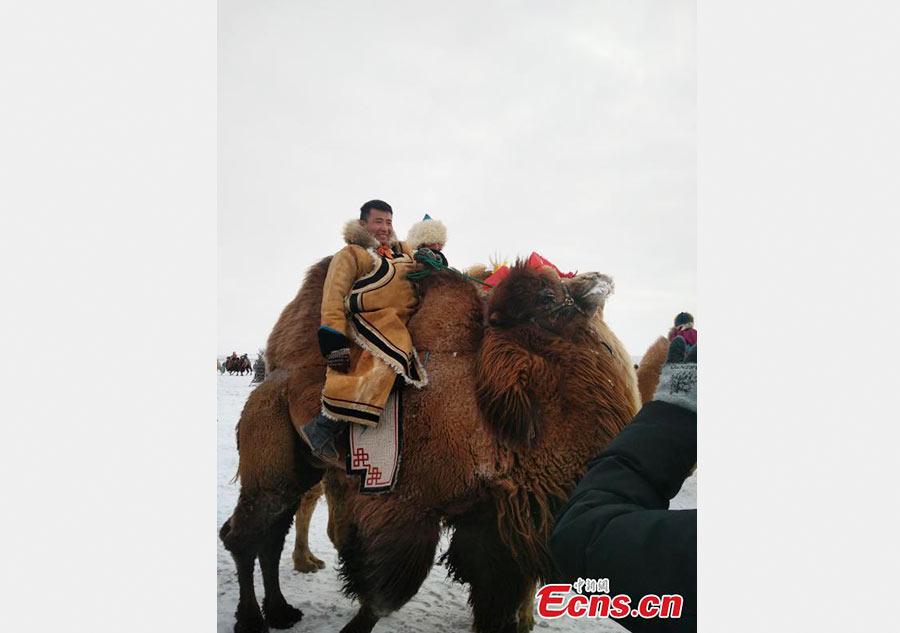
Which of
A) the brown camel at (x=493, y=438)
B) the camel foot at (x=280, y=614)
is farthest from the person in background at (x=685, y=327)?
the camel foot at (x=280, y=614)

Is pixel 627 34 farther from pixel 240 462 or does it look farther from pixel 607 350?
pixel 240 462

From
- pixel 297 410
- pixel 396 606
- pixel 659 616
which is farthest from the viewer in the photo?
pixel 297 410

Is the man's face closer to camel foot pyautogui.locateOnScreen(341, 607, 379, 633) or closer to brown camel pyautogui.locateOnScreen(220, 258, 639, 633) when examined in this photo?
brown camel pyautogui.locateOnScreen(220, 258, 639, 633)

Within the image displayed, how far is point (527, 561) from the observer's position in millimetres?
2145

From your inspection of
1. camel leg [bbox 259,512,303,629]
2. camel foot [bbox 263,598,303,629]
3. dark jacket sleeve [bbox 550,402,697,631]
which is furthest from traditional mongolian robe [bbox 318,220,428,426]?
dark jacket sleeve [bbox 550,402,697,631]

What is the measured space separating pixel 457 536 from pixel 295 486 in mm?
896

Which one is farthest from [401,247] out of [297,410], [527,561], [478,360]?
[527,561]

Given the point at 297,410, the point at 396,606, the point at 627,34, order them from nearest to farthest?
the point at 396,606 < the point at 627,34 < the point at 297,410

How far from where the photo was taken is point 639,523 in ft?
3.63

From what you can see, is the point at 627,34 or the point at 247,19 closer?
the point at 627,34

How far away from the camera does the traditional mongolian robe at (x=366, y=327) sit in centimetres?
229

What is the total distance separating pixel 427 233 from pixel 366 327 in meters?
0.52

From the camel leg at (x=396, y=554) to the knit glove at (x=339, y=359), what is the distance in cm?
58

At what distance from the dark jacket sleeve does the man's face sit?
157cm
